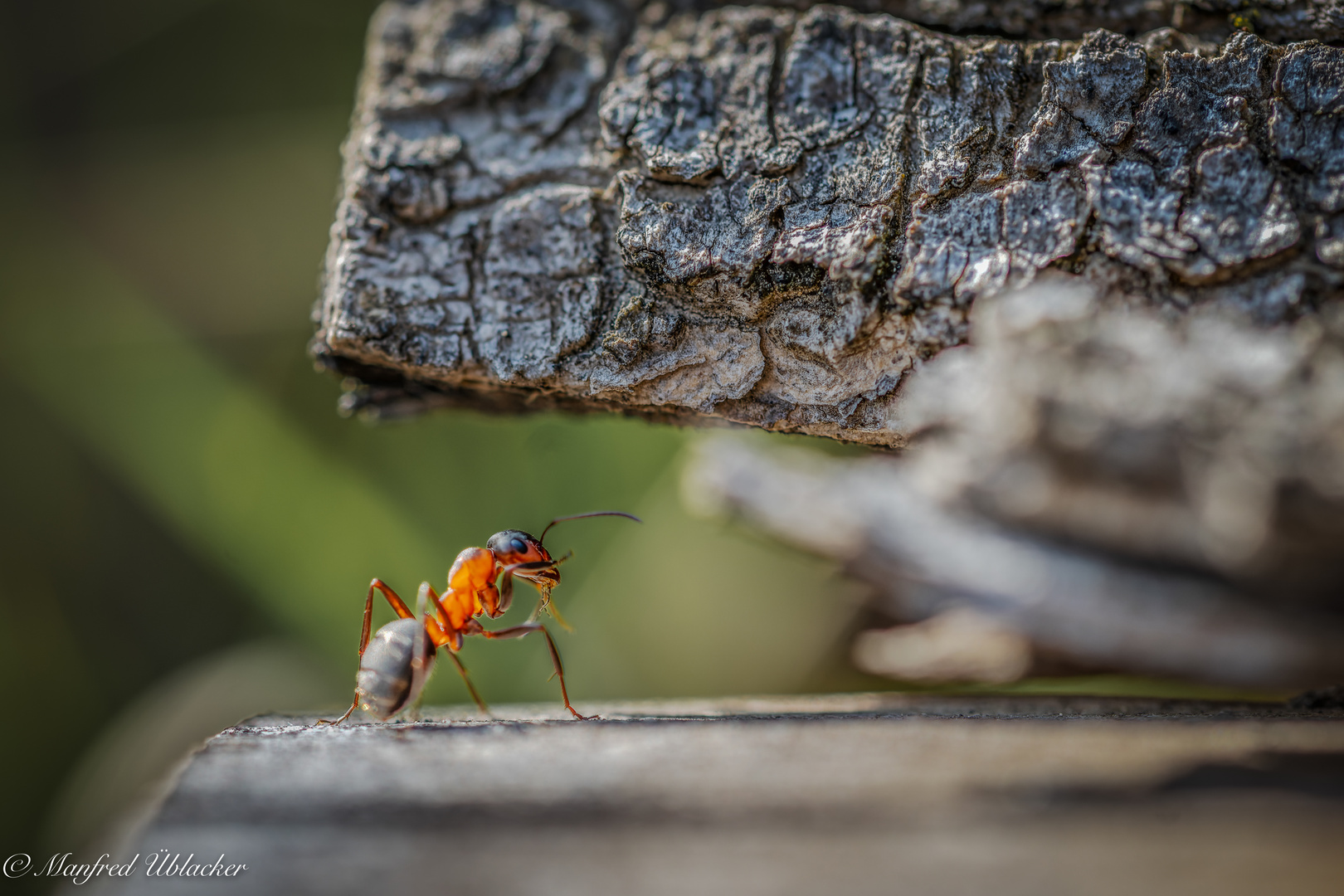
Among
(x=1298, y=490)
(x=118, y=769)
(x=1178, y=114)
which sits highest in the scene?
(x=1178, y=114)

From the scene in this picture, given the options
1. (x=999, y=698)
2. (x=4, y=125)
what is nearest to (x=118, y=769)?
(x=4, y=125)

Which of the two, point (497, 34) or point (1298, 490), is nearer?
point (1298, 490)

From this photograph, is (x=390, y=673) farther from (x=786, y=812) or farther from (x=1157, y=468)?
(x=1157, y=468)

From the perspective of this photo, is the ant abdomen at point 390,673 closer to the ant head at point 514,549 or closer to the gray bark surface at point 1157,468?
the ant head at point 514,549

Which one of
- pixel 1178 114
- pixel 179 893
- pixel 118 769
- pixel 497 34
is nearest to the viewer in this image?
pixel 179 893

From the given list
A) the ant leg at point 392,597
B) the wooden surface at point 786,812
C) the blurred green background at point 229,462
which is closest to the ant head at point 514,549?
the ant leg at point 392,597

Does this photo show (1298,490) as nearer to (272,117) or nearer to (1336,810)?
(1336,810)

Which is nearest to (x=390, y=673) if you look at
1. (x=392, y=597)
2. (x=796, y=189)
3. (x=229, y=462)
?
(x=392, y=597)

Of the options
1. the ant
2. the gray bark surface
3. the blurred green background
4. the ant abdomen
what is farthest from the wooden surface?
the blurred green background
